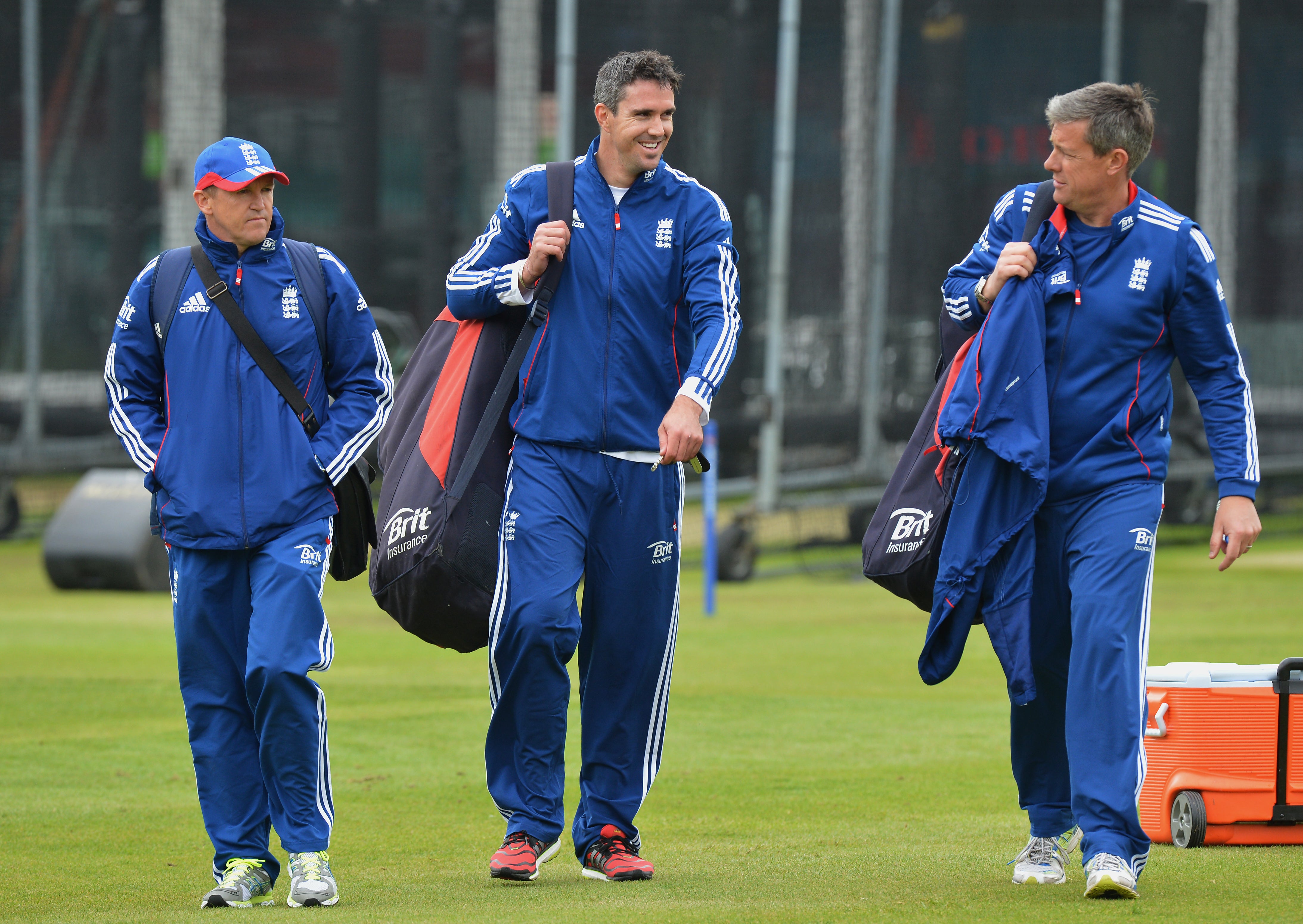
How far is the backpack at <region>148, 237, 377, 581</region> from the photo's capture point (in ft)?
17.2

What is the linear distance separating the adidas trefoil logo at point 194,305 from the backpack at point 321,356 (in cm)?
2

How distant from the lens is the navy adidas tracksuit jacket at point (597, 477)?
5.39m

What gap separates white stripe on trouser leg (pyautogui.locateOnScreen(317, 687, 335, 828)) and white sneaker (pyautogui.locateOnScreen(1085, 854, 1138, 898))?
2.02m

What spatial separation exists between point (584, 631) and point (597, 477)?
50 cm

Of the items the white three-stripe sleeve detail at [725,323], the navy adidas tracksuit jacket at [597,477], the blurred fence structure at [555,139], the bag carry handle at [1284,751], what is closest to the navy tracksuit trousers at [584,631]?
the navy adidas tracksuit jacket at [597,477]

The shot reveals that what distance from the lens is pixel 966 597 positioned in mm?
5160

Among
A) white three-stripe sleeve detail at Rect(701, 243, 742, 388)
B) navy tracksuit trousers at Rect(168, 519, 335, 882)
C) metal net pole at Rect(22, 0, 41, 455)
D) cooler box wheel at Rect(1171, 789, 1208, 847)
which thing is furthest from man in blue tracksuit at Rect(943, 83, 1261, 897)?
metal net pole at Rect(22, 0, 41, 455)

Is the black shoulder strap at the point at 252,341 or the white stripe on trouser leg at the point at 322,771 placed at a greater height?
the black shoulder strap at the point at 252,341

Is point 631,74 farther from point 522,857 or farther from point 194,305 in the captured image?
point 522,857

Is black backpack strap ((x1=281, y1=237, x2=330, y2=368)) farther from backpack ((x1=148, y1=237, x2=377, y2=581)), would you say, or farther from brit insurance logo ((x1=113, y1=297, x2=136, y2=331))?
brit insurance logo ((x1=113, y1=297, x2=136, y2=331))

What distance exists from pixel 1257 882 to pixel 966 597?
1130 millimetres

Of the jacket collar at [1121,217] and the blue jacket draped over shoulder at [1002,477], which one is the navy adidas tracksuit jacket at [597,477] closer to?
the blue jacket draped over shoulder at [1002,477]

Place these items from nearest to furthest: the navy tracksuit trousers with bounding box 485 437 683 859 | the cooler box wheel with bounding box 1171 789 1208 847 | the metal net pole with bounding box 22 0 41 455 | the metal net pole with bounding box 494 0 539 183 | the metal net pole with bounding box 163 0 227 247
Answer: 1. the navy tracksuit trousers with bounding box 485 437 683 859
2. the cooler box wheel with bounding box 1171 789 1208 847
3. the metal net pole with bounding box 494 0 539 183
4. the metal net pole with bounding box 163 0 227 247
5. the metal net pole with bounding box 22 0 41 455

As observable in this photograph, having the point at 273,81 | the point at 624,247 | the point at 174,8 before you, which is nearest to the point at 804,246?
the point at 273,81
